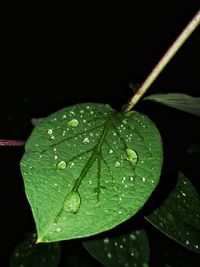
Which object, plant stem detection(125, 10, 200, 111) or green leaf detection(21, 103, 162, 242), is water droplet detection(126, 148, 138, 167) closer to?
green leaf detection(21, 103, 162, 242)

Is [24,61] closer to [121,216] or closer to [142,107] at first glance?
[142,107]

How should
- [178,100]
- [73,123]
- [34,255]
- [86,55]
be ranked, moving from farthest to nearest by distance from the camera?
[86,55], [34,255], [178,100], [73,123]

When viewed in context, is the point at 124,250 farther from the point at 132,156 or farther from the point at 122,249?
the point at 132,156

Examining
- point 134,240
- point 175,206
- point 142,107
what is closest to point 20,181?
point 142,107

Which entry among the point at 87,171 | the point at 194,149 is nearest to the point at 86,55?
the point at 194,149

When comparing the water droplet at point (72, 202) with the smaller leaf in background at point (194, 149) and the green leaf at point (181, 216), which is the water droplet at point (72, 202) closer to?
the green leaf at point (181, 216)

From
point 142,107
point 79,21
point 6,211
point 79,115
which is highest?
point 79,115
